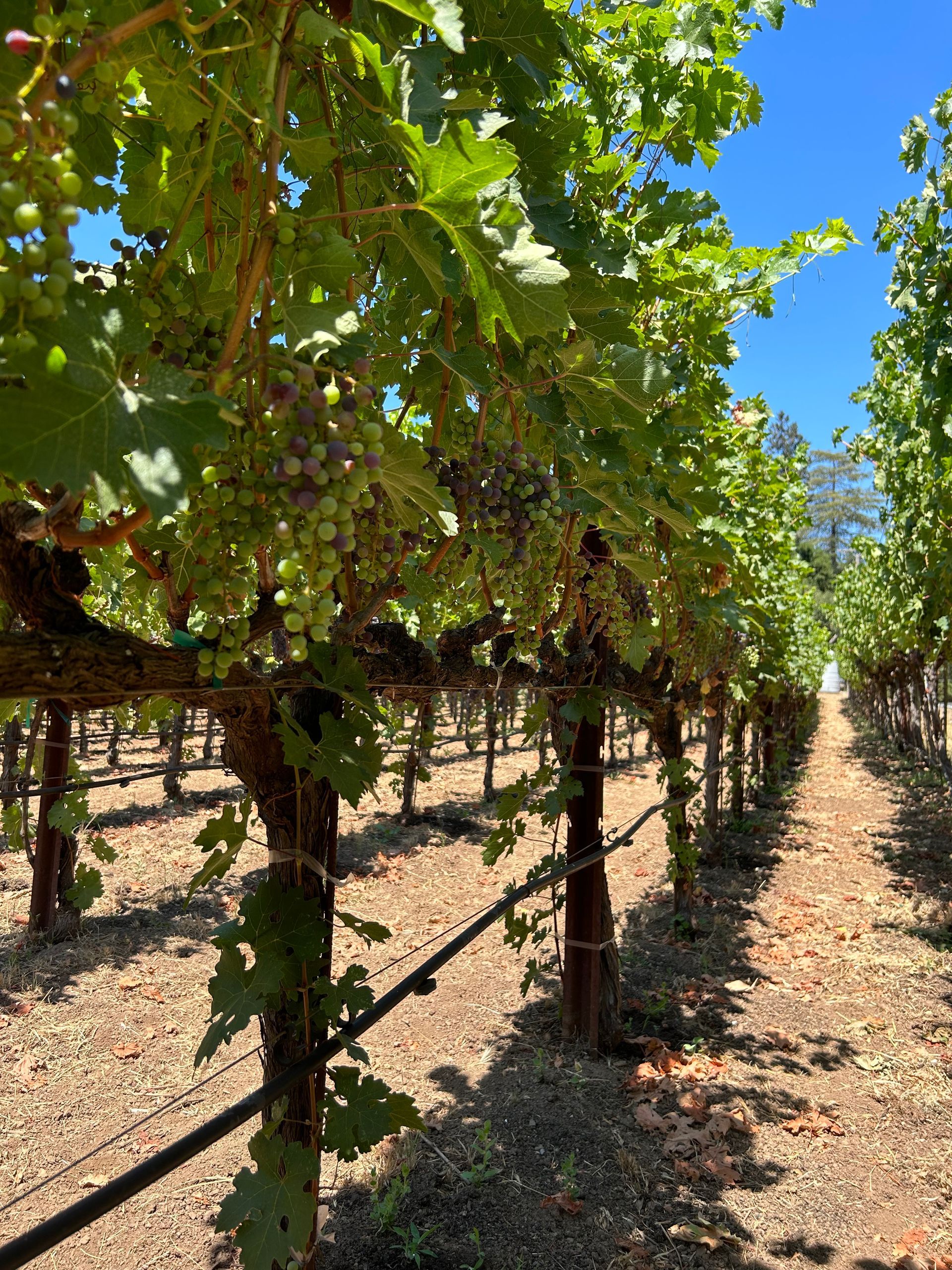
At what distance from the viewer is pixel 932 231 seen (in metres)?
4.93

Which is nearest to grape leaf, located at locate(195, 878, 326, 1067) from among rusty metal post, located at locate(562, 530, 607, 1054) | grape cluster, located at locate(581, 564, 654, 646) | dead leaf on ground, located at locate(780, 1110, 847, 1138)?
grape cluster, located at locate(581, 564, 654, 646)

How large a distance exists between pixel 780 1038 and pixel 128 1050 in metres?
4.11

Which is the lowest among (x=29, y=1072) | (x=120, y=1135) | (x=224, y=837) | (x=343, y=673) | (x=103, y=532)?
(x=29, y=1072)

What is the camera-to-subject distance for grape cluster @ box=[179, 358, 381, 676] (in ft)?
2.75

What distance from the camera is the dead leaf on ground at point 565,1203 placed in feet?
10.8

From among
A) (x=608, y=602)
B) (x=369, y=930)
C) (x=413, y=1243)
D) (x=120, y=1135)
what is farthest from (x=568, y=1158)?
(x=608, y=602)

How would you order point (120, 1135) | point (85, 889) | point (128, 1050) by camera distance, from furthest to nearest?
point (128, 1050) → point (85, 889) → point (120, 1135)

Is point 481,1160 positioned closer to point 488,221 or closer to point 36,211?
point 488,221

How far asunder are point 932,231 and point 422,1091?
5830mm

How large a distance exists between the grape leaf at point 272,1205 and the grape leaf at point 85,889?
7.89 feet

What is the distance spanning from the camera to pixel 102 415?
0.75 m

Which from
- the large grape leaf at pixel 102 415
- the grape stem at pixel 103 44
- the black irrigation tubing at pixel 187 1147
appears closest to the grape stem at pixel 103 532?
the large grape leaf at pixel 102 415

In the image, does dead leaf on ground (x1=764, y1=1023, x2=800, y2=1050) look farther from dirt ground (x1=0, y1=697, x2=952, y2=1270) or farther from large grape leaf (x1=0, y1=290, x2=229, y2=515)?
large grape leaf (x1=0, y1=290, x2=229, y2=515)

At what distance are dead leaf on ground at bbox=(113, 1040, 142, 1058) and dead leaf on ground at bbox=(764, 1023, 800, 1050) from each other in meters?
3.96
